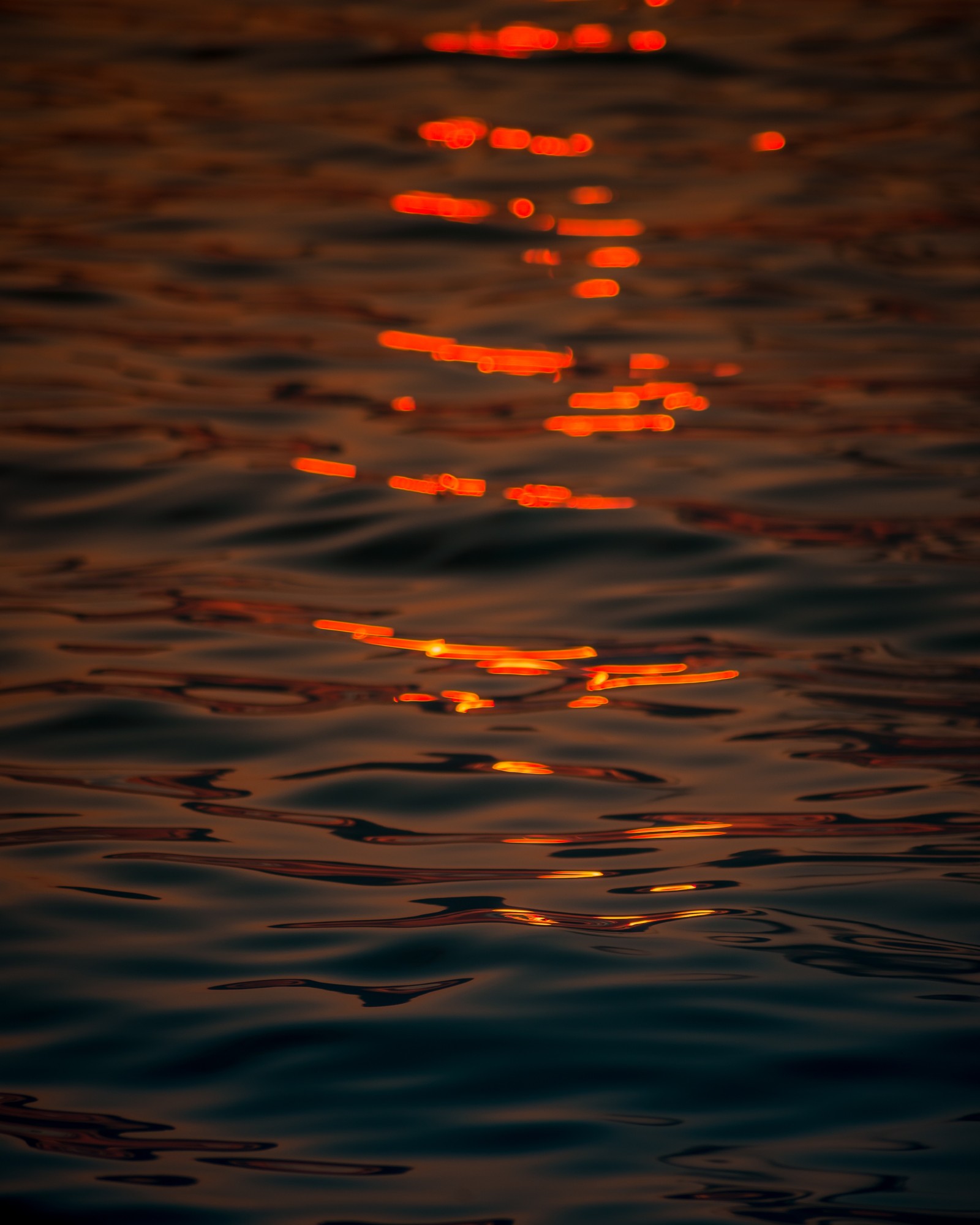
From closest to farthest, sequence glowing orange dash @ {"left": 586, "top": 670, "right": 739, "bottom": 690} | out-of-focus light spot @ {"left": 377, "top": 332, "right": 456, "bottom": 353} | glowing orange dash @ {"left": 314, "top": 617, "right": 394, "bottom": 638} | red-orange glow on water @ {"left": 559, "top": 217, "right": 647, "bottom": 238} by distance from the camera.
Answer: glowing orange dash @ {"left": 586, "top": 670, "right": 739, "bottom": 690} → glowing orange dash @ {"left": 314, "top": 617, "right": 394, "bottom": 638} → out-of-focus light spot @ {"left": 377, "top": 332, "right": 456, "bottom": 353} → red-orange glow on water @ {"left": 559, "top": 217, "right": 647, "bottom": 238}

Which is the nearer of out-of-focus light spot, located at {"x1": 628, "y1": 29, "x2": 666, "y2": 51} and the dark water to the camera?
the dark water

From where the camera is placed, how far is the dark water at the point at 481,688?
5.59 feet

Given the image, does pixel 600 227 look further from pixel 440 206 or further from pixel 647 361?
pixel 647 361

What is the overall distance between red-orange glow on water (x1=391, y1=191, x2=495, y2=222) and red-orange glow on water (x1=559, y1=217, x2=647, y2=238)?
330mm

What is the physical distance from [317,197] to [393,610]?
10.2ft

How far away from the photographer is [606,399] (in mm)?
4434

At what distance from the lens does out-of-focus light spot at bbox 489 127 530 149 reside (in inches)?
257

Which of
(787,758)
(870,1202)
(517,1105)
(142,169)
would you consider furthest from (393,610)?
(142,169)

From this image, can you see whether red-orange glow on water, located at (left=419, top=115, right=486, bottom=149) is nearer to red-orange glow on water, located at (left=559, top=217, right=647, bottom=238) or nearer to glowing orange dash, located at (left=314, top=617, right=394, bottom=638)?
red-orange glow on water, located at (left=559, top=217, right=647, bottom=238)

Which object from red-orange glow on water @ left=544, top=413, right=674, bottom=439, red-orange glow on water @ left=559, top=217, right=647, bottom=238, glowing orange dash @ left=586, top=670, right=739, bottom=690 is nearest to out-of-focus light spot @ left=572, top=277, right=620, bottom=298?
red-orange glow on water @ left=559, top=217, right=647, bottom=238

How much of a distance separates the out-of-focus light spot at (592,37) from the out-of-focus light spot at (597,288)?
274 centimetres

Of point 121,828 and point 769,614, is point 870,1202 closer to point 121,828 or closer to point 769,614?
point 121,828

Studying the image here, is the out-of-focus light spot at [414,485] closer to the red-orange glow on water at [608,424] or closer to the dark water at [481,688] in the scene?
the dark water at [481,688]

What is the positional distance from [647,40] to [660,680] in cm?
561
